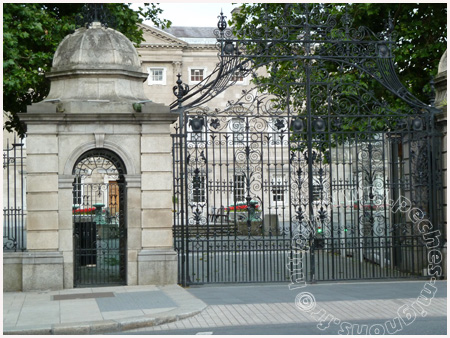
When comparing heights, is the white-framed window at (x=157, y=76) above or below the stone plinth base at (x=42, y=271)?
above

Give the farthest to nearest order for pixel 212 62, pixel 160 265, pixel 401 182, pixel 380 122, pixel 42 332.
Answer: pixel 212 62, pixel 380 122, pixel 401 182, pixel 160 265, pixel 42 332


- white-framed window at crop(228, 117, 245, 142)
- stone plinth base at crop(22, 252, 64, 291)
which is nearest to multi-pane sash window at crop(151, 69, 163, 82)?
white-framed window at crop(228, 117, 245, 142)

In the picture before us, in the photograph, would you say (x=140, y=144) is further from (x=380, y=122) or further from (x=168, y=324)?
(x=380, y=122)

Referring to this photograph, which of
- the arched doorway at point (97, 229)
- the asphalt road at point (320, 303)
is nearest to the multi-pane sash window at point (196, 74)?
the arched doorway at point (97, 229)

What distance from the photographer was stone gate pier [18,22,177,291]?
13.6 m

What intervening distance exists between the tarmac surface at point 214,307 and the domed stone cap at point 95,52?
14.2 feet

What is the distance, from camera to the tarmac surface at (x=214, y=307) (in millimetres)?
10016

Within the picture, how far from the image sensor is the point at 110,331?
9.93 m

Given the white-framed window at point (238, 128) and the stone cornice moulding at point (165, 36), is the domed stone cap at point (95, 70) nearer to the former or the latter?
the white-framed window at point (238, 128)

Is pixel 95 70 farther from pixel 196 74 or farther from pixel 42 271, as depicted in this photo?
pixel 196 74

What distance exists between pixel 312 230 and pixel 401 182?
237 cm

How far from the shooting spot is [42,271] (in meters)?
13.5

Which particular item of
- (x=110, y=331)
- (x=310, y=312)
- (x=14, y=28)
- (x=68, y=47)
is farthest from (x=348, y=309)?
(x=14, y=28)

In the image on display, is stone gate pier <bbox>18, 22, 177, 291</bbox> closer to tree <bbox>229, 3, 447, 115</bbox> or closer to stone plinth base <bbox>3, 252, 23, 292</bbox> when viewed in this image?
stone plinth base <bbox>3, 252, 23, 292</bbox>
